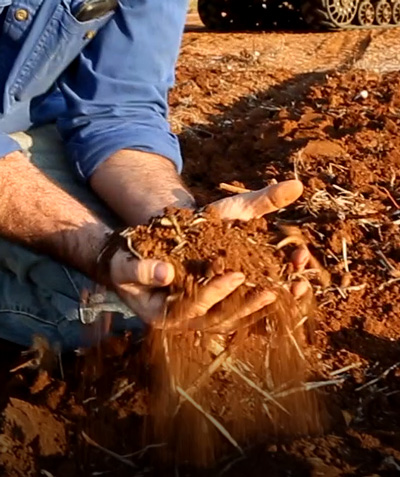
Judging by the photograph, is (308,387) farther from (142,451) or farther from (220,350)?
(142,451)

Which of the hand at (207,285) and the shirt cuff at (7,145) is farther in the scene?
the shirt cuff at (7,145)

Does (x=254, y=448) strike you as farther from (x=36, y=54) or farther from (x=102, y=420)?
(x=36, y=54)

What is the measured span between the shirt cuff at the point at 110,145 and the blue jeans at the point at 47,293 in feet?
0.22

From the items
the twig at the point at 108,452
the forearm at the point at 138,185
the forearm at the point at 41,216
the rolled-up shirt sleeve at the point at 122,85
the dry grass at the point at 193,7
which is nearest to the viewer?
the twig at the point at 108,452

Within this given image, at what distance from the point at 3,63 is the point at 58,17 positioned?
0.20m

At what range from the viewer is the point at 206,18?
10656mm

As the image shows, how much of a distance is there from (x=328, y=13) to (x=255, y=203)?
746 centimetres

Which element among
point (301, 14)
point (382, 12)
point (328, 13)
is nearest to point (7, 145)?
point (328, 13)

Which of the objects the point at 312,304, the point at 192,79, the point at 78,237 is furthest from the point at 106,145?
the point at 192,79

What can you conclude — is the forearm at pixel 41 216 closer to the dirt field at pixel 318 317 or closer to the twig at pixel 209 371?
the dirt field at pixel 318 317

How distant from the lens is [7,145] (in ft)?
9.41

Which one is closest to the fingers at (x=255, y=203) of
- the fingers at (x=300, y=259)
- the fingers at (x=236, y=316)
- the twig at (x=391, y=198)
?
the fingers at (x=300, y=259)

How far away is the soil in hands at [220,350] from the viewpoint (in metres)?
2.25

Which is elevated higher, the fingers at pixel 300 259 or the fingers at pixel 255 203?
the fingers at pixel 255 203
